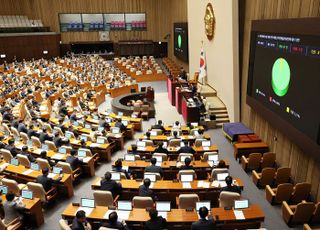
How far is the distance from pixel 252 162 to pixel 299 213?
117 inches

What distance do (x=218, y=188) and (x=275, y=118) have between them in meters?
3.31

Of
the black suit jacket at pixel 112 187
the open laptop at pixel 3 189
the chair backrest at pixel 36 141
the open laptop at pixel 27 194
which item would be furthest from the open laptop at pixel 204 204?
the chair backrest at pixel 36 141

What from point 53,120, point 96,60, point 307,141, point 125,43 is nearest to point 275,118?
point 307,141

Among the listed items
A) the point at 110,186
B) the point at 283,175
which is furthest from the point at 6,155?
the point at 283,175

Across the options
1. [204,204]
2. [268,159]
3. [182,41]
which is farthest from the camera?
[182,41]

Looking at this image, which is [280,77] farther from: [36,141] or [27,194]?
[36,141]

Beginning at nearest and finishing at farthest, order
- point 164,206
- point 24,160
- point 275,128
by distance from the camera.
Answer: point 164,206, point 24,160, point 275,128

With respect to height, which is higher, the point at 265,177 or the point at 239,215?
the point at 239,215

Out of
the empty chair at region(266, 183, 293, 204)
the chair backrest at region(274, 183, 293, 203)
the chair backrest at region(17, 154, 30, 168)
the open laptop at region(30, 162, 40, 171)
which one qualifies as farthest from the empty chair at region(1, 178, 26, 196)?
the chair backrest at region(274, 183, 293, 203)

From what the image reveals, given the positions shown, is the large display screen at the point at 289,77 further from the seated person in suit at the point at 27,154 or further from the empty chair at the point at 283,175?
the seated person in suit at the point at 27,154

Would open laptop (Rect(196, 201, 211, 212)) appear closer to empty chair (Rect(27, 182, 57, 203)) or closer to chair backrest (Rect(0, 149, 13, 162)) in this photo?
empty chair (Rect(27, 182, 57, 203))

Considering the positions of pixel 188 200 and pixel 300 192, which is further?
pixel 300 192

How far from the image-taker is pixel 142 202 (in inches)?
271

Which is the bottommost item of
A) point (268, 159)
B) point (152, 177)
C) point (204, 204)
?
point (268, 159)
